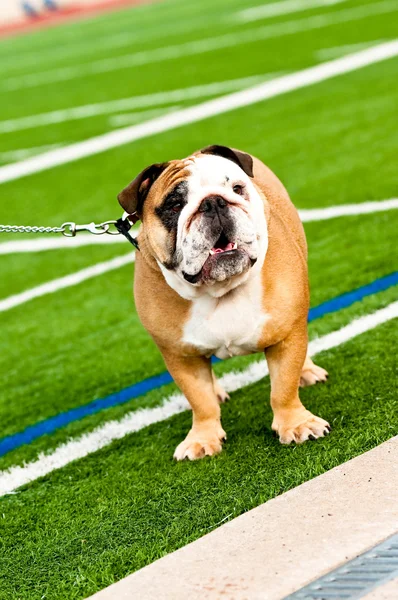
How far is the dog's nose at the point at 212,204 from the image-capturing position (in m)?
3.32

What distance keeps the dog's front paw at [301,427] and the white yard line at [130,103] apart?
8.65 metres

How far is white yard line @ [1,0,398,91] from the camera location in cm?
1578

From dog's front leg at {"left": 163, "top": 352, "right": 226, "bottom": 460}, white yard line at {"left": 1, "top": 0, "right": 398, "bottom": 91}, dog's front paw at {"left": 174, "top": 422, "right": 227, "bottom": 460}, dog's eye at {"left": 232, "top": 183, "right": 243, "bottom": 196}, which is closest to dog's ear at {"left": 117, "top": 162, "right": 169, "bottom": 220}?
dog's eye at {"left": 232, "top": 183, "right": 243, "bottom": 196}

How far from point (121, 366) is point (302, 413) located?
164cm

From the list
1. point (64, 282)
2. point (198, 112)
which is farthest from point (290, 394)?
point (198, 112)

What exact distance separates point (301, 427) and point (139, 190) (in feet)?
3.39

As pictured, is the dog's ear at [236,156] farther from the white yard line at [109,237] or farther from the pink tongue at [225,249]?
the white yard line at [109,237]

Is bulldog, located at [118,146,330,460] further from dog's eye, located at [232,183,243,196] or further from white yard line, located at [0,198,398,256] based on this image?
white yard line, located at [0,198,398,256]

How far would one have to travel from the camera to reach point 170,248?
11.4 feet

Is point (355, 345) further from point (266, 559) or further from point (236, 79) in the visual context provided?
point (236, 79)

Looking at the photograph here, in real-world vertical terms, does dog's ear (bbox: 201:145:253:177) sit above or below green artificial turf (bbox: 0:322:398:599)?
above

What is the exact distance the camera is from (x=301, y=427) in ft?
12.1

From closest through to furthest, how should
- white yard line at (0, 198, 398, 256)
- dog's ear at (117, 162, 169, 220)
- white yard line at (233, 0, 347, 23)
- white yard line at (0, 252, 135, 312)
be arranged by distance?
1. dog's ear at (117, 162, 169, 220)
2. white yard line at (0, 198, 398, 256)
3. white yard line at (0, 252, 135, 312)
4. white yard line at (233, 0, 347, 23)

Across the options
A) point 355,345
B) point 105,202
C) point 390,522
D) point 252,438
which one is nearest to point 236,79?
point 105,202
